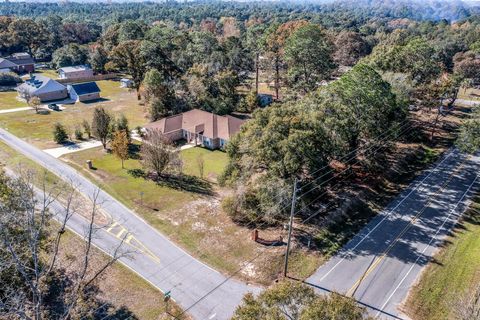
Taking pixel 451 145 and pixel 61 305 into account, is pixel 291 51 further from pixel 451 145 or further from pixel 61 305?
pixel 61 305

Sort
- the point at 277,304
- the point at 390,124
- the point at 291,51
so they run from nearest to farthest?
the point at 277,304
the point at 390,124
the point at 291,51

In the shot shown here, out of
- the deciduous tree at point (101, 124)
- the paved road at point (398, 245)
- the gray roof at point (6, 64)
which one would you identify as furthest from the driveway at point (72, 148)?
the gray roof at point (6, 64)

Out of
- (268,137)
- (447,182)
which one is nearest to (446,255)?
(447,182)

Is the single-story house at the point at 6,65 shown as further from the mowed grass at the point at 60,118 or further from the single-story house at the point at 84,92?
the mowed grass at the point at 60,118

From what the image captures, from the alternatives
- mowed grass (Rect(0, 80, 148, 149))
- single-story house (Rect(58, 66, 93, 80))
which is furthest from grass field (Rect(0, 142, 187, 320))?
single-story house (Rect(58, 66, 93, 80))

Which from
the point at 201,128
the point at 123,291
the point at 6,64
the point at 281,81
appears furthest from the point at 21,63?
the point at 123,291
